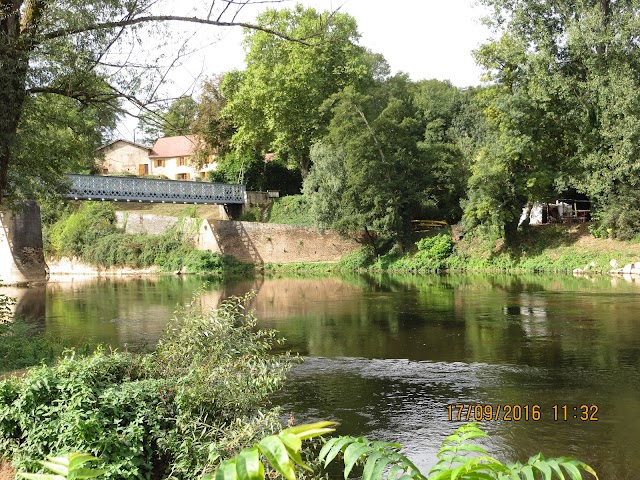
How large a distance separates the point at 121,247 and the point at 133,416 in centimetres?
3662

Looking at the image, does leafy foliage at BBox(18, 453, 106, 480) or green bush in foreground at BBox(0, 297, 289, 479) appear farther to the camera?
green bush in foreground at BBox(0, 297, 289, 479)

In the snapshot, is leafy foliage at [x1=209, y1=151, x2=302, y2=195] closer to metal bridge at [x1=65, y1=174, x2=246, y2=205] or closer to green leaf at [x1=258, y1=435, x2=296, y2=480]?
metal bridge at [x1=65, y1=174, x2=246, y2=205]

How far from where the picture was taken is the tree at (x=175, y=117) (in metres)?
10.3

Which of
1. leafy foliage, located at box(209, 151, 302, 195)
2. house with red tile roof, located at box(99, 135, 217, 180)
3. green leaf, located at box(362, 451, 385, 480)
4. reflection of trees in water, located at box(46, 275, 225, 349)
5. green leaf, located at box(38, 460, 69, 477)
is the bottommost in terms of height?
reflection of trees in water, located at box(46, 275, 225, 349)

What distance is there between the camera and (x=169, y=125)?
10.4m

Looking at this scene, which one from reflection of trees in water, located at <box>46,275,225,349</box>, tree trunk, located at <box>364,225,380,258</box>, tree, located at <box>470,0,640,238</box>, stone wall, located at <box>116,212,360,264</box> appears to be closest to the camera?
reflection of trees in water, located at <box>46,275,225,349</box>

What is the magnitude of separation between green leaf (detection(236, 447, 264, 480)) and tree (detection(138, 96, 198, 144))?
30.8 ft

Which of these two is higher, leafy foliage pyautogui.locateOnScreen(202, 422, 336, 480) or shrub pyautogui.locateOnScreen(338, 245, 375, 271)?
leafy foliage pyautogui.locateOnScreen(202, 422, 336, 480)

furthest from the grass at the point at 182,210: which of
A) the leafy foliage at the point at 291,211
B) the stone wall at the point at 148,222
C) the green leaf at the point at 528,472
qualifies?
the green leaf at the point at 528,472

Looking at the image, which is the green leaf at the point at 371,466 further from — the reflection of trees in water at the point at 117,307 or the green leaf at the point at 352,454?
the reflection of trees in water at the point at 117,307

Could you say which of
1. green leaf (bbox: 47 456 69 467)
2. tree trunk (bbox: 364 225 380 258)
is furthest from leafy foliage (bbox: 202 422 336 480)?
tree trunk (bbox: 364 225 380 258)

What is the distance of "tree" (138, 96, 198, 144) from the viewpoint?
1034cm

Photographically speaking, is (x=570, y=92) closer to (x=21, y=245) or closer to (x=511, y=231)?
(x=511, y=231)

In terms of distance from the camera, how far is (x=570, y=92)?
100ft
